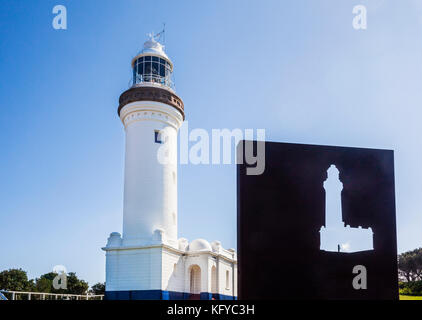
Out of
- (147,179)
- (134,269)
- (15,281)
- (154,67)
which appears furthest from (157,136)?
(15,281)

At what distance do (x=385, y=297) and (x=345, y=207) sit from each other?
2.04 m

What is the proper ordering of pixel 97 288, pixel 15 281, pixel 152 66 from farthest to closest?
pixel 97 288
pixel 15 281
pixel 152 66

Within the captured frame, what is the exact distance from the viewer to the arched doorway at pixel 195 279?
1000 inches

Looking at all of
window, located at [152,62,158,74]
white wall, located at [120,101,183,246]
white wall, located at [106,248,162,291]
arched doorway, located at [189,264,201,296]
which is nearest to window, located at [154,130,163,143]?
white wall, located at [120,101,183,246]

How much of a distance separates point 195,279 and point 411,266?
19354 mm

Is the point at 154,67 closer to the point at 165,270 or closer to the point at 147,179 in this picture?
the point at 147,179

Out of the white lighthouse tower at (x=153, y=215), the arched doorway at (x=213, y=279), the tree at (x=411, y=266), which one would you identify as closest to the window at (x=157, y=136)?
the white lighthouse tower at (x=153, y=215)

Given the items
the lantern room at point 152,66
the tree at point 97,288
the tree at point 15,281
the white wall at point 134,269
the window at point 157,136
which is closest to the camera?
the white wall at point 134,269

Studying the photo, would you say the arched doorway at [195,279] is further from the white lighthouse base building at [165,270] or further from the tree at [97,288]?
the tree at [97,288]

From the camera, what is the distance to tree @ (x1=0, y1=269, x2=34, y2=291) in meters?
42.6

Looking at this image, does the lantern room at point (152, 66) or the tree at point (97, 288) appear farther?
the tree at point (97, 288)

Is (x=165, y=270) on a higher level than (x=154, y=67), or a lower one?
lower

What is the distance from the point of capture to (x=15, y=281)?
4338 centimetres

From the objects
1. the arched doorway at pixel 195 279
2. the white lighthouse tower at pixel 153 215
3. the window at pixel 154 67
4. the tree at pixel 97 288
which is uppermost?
the window at pixel 154 67
